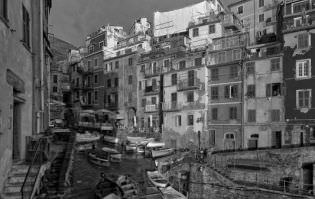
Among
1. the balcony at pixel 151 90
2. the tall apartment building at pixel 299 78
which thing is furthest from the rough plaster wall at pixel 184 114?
the tall apartment building at pixel 299 78

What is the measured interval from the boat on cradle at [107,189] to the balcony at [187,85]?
2940 centimetres

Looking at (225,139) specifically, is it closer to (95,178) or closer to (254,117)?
(254,117)

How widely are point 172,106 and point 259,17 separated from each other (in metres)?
25.0

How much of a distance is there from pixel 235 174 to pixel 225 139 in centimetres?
972

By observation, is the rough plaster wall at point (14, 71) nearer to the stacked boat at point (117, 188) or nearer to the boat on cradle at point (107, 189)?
the boat on cradle at point (107, 189)

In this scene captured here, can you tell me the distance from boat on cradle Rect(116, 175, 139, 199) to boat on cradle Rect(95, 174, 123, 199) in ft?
0.69

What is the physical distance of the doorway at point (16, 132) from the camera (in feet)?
43.1

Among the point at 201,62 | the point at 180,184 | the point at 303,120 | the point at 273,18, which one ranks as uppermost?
the point at 273,18

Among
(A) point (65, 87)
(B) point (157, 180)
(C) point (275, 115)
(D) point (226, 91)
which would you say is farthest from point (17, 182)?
(A) point (65, 87)

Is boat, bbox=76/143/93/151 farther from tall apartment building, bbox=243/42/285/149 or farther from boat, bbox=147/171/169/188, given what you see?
tall apartment building, bbox=243/42/285/149

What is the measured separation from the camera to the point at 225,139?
137 feet

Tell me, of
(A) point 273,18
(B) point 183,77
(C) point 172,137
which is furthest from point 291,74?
(A) point 273,18

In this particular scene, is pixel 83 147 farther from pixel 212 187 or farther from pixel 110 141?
pixel 212 187

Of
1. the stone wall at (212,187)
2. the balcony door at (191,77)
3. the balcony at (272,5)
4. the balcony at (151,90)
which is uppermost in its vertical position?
the balcony at (272,5)
